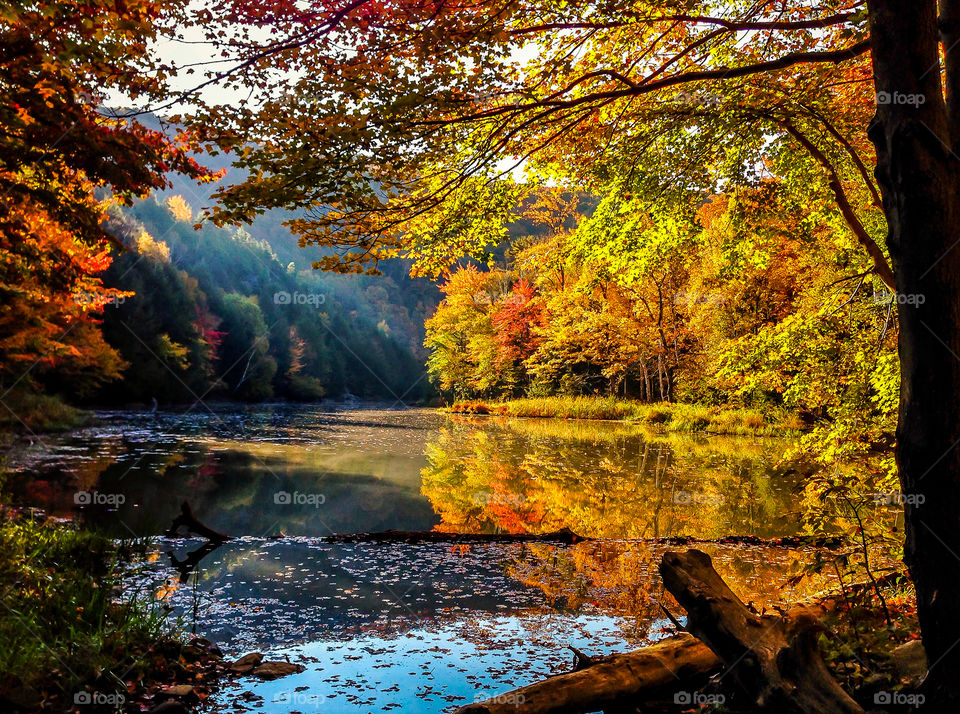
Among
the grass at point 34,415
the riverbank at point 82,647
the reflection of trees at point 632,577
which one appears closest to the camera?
the riverbank at point 82,647

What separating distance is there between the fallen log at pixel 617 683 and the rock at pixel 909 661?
94cm

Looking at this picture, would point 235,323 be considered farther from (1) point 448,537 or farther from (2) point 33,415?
(1) point 448,537

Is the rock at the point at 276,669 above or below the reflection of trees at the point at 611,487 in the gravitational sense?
above

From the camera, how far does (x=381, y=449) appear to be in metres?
17.1

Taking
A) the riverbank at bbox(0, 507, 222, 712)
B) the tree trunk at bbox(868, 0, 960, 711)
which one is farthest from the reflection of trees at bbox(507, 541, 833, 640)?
the riverbank at bbox(0, 507, 222, 712)

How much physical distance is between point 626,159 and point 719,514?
234 inches

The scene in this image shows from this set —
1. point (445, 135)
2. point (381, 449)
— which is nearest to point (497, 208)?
point (445, 135)

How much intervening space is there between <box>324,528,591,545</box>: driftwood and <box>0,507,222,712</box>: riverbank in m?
2.67

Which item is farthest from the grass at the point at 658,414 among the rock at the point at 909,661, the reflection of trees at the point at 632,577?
the rock at the point at 909,661

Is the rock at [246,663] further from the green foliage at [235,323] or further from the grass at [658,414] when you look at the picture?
the green foliage at [235,323]

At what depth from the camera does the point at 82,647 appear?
3.66 m

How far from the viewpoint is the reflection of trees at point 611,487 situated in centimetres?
858

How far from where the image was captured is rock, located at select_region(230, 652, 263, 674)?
3.93 m

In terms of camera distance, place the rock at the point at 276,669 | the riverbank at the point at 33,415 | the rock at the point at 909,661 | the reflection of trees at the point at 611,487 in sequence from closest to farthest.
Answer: the rock at the point at 909,661 → the rock at the point at 276,669 → the reflection of trees at the point at 611,487 → the riverbank at the point at 33,415
